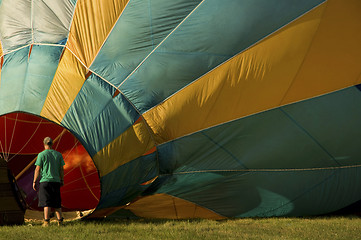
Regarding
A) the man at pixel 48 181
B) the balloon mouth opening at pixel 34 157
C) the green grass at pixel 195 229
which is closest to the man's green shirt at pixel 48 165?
the man at pixel 48 181

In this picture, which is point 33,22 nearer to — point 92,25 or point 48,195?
point 92,25

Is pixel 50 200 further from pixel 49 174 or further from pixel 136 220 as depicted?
pixel 136 220

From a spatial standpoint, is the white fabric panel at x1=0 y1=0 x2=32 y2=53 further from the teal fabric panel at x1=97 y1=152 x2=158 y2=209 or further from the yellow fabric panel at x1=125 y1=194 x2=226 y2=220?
the yellow fabric panel at x1=125 y1=194 x2=226 y2=220

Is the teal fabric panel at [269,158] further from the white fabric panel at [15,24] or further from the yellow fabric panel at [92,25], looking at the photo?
the white fabric panel at [15,24]

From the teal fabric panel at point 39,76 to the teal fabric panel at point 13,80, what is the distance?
0.21ft

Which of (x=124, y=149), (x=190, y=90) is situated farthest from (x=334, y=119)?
(x=124, y=149)

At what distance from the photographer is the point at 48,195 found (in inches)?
224

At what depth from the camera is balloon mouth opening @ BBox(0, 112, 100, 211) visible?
801 cm

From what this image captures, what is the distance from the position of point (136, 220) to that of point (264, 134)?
6.24 feet

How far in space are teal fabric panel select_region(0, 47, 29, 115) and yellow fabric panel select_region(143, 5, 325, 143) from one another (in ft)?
4.94

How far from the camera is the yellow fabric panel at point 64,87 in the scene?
6.03m

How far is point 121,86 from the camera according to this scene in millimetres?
6188

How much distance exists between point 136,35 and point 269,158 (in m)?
2.24

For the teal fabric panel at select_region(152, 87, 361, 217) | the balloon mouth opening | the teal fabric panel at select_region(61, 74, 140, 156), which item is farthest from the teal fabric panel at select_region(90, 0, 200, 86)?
the balloon mouth opening
